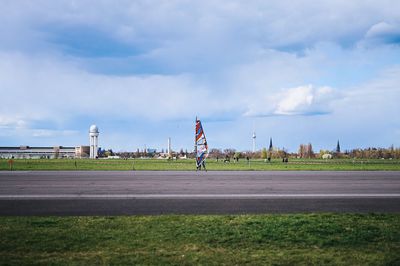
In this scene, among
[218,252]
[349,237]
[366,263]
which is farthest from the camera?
[349,237]

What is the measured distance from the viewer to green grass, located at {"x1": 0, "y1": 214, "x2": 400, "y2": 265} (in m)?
6.38

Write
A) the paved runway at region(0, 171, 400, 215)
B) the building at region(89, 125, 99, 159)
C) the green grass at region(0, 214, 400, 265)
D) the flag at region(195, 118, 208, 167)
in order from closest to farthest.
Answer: the green grass at region(0, 214, 400, 265)
the paved runway at region(0, 171, 400, 215)
the flag at region(195, 118, 208, 167)
the building at region(89, 125, 99, 159)

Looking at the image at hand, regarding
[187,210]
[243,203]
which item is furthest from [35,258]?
[243,203]

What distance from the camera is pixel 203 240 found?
7.63m

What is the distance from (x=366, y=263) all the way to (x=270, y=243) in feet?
6.22

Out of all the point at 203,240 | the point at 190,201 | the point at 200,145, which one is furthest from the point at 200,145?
the point at 203,240

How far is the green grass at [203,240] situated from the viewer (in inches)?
251

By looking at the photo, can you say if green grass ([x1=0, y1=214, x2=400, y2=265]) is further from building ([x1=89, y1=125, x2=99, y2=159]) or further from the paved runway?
building ([x1=89, y1=125, x2=99, y2=159])

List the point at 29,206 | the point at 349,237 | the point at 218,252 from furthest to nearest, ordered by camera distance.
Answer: the point at 29,206 < the point at 349,237 < the point at 218,252

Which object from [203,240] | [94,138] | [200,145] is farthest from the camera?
[94,138]

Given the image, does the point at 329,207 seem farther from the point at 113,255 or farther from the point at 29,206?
the point at 29,206

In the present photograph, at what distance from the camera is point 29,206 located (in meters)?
12.2

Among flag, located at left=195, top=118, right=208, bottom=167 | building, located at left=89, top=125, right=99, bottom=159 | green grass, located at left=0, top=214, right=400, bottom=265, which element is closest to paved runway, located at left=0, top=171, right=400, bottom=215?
green grass, located at left=0, top=214, right=400, bottom=265

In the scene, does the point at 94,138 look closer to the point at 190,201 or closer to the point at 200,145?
the point at 200,145
